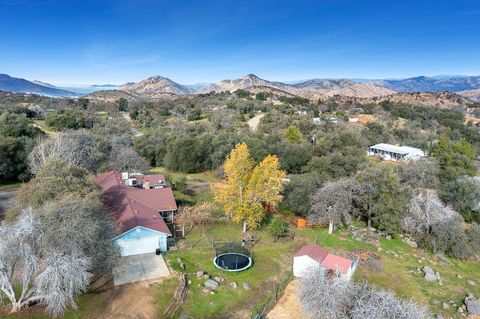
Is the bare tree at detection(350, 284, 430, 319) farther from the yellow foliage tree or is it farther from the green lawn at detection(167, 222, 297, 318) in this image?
the yellow foliage tree

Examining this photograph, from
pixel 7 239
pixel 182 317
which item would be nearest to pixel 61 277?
pixel 7 239

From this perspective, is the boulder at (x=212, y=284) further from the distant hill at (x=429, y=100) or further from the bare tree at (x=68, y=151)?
the distant hill at (x=429, y=100)

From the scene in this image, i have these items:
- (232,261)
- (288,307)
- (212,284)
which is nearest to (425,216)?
(288,307)

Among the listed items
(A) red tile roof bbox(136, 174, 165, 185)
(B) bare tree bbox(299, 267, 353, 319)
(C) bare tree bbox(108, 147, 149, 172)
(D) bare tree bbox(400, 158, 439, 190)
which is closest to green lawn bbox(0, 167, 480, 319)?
(B) bare tree bbox(299, 267, 353, 319)

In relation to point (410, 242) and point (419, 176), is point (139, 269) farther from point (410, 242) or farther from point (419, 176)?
point (419, 176)

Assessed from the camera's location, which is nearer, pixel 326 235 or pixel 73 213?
pixel 73 213

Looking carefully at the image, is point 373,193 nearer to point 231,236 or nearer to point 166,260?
point 231,236

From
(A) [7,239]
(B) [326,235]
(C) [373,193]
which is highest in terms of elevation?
(A) [7,239]
